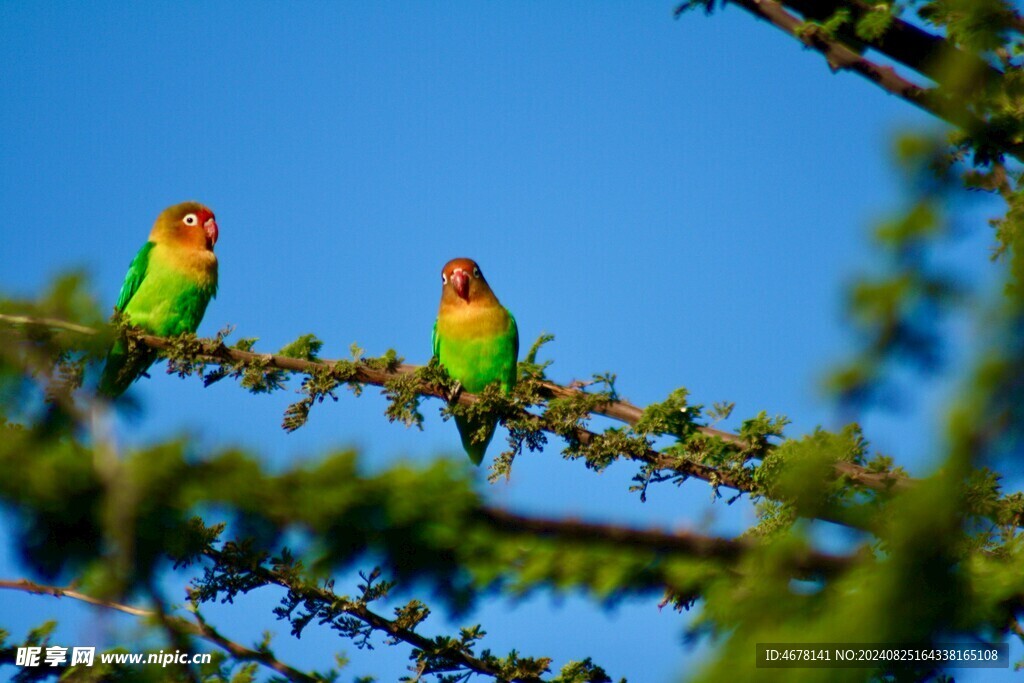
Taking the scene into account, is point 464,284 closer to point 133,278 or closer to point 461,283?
point 461,283

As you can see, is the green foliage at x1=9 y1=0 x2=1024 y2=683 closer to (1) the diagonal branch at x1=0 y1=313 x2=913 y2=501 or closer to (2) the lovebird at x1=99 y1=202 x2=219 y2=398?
(1) the diagonal branch at x1=0 y1=313 x2=913 y2=501

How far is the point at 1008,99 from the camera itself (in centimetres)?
251

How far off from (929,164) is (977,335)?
29.1 inches

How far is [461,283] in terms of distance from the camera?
26.7 feet

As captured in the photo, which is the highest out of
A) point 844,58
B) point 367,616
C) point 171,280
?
point 171,280

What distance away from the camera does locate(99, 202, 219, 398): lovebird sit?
7.25m

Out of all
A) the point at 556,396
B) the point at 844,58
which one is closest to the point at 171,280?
the point at 556,396

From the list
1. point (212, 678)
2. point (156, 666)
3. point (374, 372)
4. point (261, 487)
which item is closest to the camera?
point (261, 487)

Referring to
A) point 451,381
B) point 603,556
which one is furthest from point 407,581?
point 451,381

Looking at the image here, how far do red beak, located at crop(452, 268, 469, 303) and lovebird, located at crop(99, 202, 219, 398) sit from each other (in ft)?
6.63

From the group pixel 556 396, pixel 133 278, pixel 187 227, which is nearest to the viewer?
pixel 556 396

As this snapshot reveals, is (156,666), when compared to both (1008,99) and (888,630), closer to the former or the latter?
(888,630)

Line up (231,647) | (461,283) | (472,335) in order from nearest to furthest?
(231,647) < (472,335) < (461,283)

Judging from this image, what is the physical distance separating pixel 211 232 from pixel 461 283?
219cm
